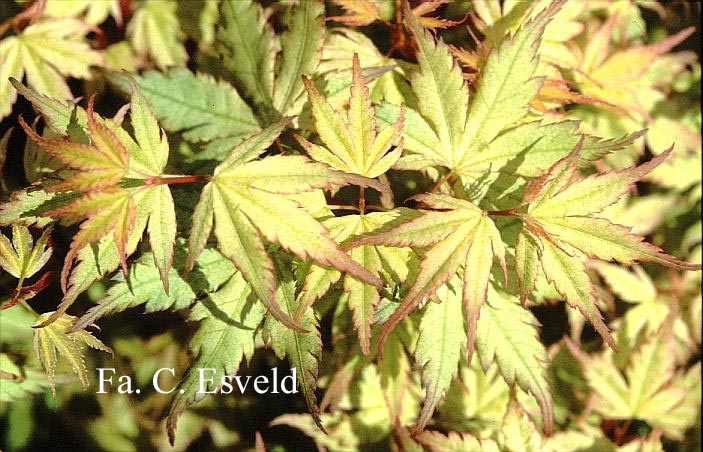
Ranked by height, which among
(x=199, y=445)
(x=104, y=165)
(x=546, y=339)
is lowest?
(x=199, y=445)

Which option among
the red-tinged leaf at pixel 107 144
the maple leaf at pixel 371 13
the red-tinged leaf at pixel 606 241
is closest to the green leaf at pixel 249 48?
the maple leaf at pixel 371 13

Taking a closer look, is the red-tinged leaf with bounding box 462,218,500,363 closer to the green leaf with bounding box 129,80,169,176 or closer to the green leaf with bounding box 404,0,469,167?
the green leaf with bounding box 404,0,469,167

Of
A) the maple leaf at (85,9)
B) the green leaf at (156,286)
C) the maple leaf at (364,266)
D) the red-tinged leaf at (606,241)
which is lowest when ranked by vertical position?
the green leaf at (156,286)

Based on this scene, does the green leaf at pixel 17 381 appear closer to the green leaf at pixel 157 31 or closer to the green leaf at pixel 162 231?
the green leaf at pixel 162 231

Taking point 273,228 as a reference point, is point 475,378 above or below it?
below

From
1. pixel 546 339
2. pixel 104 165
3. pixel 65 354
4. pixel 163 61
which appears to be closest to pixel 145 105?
pixel 104 165

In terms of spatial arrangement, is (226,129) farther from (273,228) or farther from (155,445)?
(155,445)

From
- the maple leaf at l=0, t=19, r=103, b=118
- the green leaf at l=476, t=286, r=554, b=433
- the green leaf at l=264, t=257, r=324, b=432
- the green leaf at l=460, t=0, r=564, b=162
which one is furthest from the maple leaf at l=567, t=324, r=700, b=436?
the maple leaf at l=0, t=19, r=103, b=118
